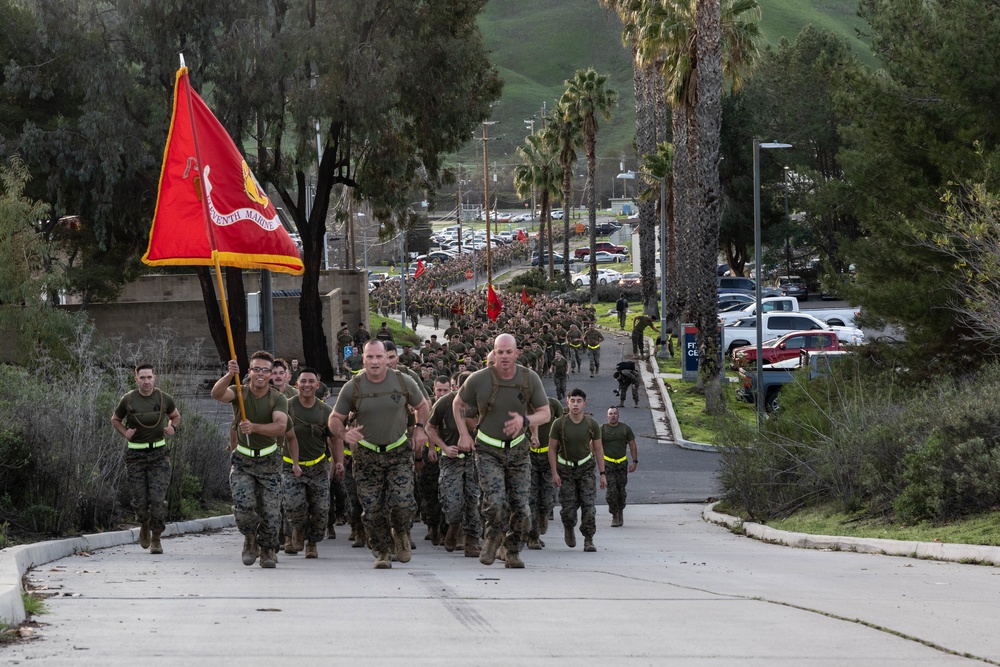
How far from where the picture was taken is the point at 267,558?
11.6m

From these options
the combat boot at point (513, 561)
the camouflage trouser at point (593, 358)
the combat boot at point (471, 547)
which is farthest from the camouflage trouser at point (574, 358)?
the combat boot at point (513, 561)

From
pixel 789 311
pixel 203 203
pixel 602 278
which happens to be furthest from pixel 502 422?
pixel 602 278

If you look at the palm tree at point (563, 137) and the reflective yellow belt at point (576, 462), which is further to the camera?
the palm tree at point (563, 137)

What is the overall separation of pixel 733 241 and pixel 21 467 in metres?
66.4

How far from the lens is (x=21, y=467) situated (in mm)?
13195

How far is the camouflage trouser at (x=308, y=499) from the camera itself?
41.8ft

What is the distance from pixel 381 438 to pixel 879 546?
5.40 metres

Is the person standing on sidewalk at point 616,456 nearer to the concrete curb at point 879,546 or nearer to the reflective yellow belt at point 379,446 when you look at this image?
the concrete curb at point 879,546

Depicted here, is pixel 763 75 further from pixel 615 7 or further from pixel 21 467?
pixel 21 467

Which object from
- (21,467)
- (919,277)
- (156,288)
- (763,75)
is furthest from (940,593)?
(763,75)

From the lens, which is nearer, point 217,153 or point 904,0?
point 217,153

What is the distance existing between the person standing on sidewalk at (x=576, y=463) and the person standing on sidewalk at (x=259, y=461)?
3.70 m

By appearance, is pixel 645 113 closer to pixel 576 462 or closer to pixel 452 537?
pixel 576 462

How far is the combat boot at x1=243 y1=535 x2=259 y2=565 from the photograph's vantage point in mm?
11562
